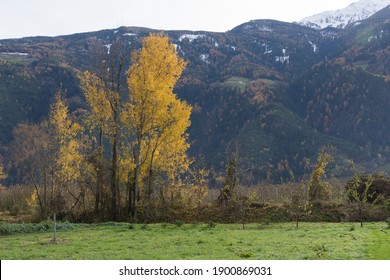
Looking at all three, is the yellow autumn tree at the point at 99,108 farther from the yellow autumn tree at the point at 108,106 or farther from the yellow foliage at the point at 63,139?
the yellow foliage at the point at 63,139

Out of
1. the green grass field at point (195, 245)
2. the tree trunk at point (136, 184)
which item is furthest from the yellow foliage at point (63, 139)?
the green grass field at point (195, 245)

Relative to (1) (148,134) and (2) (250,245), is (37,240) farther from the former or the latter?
(1) (148,134)

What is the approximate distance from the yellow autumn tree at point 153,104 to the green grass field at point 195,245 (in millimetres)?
9642

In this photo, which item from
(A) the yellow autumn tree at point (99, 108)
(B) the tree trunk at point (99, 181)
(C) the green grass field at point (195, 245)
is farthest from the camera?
(B) the tree trunk at point (99, 181)

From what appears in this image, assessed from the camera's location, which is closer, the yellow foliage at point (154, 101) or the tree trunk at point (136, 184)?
the yellow foliage at point (154, 101)

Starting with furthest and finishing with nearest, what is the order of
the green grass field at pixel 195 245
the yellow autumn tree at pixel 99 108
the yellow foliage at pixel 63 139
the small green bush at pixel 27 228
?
the yellow foliage at pixel 63 139
the yellow autumn tree at pixel 99 108
the small green bush at pixel 27 228
the green grass field at pixel 195 245

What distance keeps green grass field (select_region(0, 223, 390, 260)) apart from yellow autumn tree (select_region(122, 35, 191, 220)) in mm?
9642

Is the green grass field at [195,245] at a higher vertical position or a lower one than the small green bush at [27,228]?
higher

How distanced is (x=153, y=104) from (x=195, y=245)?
15856 mm

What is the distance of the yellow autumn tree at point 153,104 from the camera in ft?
108

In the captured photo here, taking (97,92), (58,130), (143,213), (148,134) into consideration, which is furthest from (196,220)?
(58,130)

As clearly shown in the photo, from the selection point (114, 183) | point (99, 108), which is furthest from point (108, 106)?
point (114, 183)

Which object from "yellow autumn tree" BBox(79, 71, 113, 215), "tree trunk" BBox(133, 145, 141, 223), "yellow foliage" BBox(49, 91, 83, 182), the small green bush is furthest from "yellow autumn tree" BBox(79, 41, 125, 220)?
the small green bush

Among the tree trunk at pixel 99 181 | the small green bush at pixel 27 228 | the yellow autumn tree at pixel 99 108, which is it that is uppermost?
the yellow autumn tree at pixel 99 108
